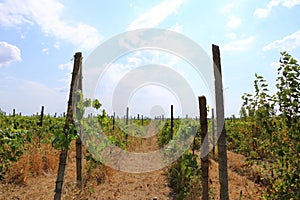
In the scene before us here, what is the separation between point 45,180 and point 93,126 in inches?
72.7

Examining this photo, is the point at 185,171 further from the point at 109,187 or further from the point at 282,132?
the point at 282,132

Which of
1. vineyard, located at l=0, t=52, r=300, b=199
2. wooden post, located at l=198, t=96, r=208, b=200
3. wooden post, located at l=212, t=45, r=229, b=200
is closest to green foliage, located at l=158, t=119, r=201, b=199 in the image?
vineyard, located at l=0, t=52, r=300, b=199

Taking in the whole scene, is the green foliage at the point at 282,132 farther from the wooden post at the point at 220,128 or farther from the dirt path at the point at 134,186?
the dirt path at the point at 134,186

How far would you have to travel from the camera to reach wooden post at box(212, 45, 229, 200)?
372cm

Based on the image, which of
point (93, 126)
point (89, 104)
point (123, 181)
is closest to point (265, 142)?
point (89, 104)

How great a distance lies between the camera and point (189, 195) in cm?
546

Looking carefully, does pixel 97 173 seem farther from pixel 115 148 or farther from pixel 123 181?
pixel 115 148

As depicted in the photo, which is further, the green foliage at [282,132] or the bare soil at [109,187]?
the bare soil at [109,187]

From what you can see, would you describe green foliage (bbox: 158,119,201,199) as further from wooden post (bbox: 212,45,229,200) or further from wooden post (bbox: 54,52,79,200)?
wooden post (bbox: 54,52,79,200)

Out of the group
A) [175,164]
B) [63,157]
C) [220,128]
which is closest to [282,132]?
[220,128]

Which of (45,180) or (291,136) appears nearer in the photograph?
(291,136)

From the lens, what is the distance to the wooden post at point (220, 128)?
372 cm

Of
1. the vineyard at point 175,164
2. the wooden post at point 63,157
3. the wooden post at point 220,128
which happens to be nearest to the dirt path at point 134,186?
the vineyard at point 175,164

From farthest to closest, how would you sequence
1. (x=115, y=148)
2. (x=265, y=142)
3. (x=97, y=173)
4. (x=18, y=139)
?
(x=115, y=148) → (x=97, y=173) → (x=18, y=139) → (x=265, y=142)
